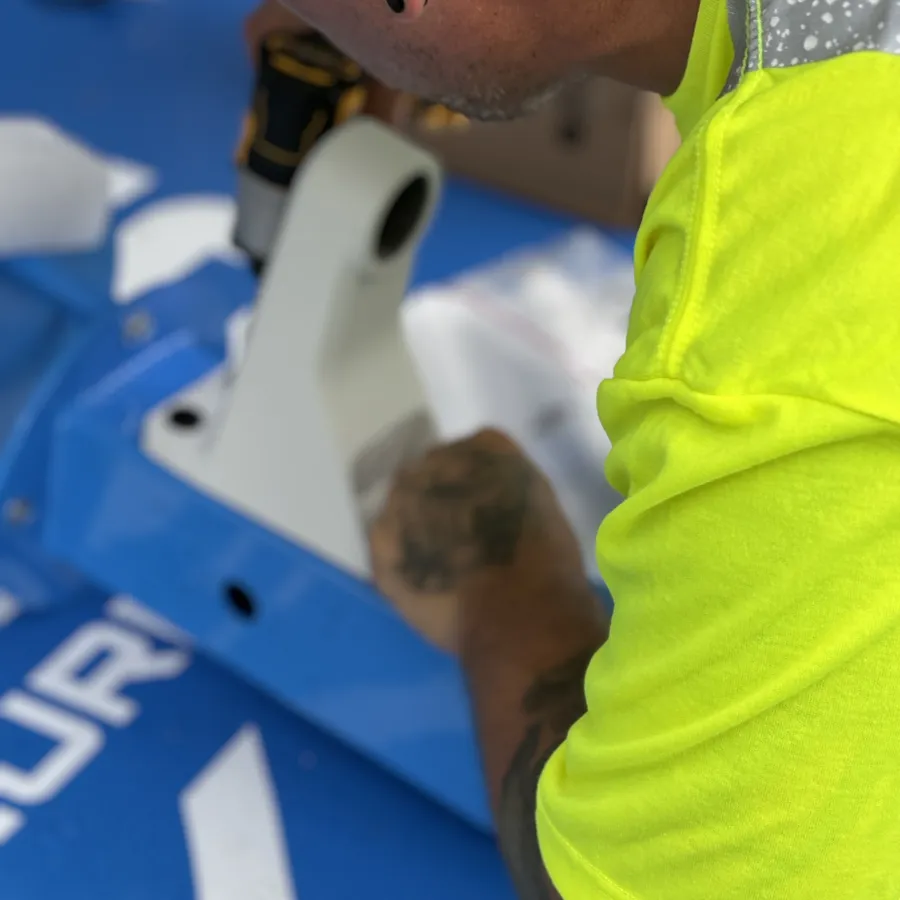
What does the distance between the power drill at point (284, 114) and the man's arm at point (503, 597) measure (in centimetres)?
16

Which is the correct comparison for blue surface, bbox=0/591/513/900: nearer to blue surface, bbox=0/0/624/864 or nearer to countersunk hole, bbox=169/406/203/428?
blue surface, bbox=0/0/624/864

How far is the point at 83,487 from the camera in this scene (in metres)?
0.63

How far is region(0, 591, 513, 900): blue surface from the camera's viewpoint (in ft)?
1.79

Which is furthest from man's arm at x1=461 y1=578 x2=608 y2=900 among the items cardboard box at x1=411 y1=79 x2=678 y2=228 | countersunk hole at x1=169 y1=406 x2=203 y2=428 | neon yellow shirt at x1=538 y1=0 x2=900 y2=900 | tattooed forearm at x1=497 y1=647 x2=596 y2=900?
cardboard box at x1=411 y1=79 x2=678 y2=228

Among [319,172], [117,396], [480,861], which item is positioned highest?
[319,172]

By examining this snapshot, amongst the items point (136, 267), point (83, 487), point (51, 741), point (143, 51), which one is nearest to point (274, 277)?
point (83, 487)

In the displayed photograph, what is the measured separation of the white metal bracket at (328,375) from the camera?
0.50 m

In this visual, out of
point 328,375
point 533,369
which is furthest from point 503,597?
point 533,369

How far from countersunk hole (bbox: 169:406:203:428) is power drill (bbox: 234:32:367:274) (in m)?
0.10

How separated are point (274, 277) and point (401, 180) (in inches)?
3.4

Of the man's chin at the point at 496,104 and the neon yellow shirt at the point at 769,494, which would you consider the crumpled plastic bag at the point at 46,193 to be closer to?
the man's chin at the point at 496,104

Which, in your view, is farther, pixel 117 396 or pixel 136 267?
pixel 136 267

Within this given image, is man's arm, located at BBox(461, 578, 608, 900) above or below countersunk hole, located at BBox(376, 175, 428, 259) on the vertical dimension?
below

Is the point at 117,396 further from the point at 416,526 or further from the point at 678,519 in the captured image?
the point at 678,519
